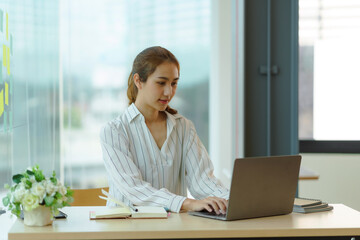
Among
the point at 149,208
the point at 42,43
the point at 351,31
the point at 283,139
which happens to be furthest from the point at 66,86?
the point at 149,208

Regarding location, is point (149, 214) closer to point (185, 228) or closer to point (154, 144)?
point (185, 228)

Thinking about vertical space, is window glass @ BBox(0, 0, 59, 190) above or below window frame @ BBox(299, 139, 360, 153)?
above

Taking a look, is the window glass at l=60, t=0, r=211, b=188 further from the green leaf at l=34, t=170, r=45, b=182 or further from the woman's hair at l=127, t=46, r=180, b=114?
the green leaf at l=34, t=170, r=45, b=182

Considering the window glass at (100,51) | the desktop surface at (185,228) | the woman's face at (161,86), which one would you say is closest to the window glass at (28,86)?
the window glass at (100,51)

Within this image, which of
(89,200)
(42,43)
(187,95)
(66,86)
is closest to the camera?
(89,200)

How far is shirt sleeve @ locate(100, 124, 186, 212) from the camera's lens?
2.12 metres

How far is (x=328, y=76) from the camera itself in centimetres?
381

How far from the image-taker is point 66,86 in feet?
16.6

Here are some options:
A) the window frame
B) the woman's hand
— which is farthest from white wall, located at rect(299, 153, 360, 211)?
the woman's hand

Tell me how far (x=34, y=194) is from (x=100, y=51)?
3508mm

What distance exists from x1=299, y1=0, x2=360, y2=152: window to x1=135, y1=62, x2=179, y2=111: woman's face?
168 centimetres

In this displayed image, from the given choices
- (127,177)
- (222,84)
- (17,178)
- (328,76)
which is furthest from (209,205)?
(222,84)

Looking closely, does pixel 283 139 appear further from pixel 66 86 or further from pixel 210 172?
pixel 66 86

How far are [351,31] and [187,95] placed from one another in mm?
2137
